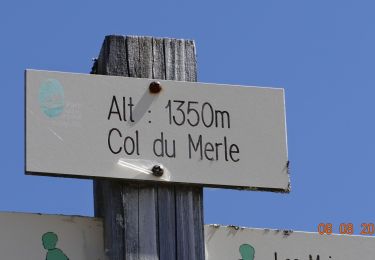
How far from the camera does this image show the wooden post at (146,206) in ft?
16.0

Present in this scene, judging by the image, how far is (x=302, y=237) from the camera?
517 centimetres

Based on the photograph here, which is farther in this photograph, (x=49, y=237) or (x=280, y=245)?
(x=280, y=245)

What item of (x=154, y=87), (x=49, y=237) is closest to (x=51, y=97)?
(x=154, y=87)

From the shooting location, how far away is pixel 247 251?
507 cm

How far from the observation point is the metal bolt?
496 centimetres

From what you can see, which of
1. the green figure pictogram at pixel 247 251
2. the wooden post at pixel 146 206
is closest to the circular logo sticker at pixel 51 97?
the wooden post at pixel 146 206

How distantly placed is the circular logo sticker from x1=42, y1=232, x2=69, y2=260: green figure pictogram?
390mm

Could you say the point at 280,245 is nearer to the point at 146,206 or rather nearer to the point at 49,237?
the point at 146,206

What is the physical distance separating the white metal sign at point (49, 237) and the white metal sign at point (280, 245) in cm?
39

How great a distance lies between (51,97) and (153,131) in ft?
1.15

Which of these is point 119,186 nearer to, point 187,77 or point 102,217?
point 102,217

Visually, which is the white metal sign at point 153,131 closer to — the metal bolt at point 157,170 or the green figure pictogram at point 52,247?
the metal bolt at point 157,170

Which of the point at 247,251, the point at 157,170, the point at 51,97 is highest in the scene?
the point at 51,97

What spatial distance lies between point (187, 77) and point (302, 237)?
2.17ft
